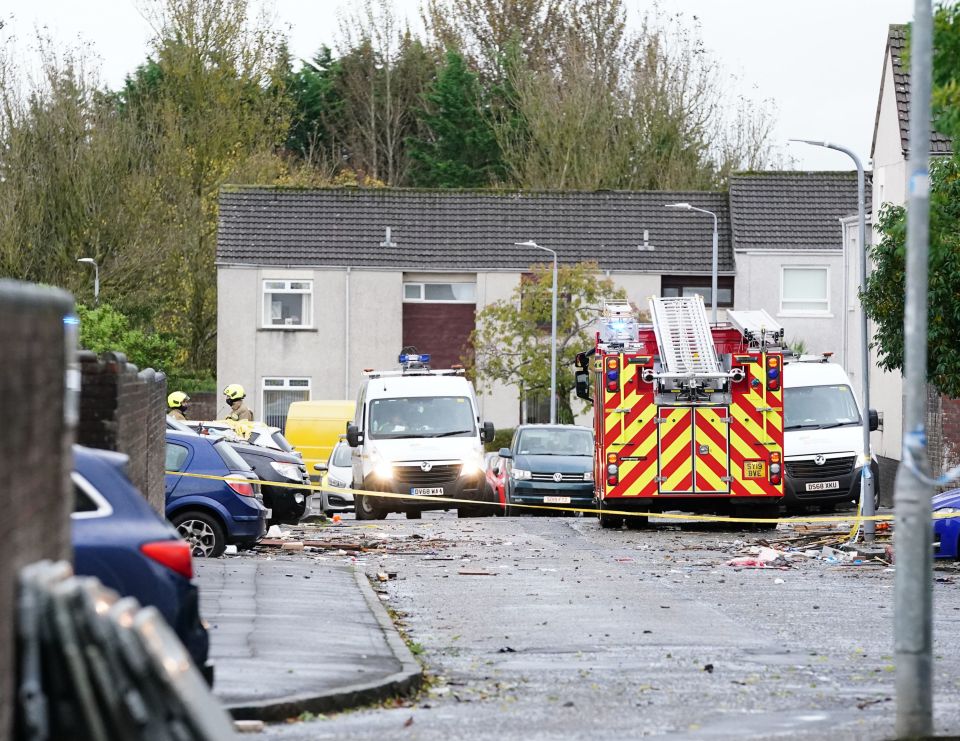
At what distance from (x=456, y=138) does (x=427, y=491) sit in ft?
140

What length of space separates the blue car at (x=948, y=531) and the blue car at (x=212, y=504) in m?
7.37

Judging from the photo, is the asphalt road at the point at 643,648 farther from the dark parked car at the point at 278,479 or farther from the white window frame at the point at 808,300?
the white window frame at the point at 808,300

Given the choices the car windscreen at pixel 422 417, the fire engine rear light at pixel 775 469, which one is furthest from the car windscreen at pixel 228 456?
the car windscreen at pixel 422 417

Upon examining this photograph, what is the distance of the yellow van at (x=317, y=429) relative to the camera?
42.5 meters

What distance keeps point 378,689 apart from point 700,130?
55.0 metres

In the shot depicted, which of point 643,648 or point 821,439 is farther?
point 821,439

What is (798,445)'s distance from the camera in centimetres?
3072

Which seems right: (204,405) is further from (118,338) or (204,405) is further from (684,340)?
(684,340)

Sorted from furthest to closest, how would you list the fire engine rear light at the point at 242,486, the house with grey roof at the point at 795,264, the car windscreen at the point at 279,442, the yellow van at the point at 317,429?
the house with grey roof at the point at 795,264
the yellow van at the point at 317,429
the car windscreen at the point at 279,442
the fire engine rear light at the point at 242,486

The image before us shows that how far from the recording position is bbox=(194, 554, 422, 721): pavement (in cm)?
990

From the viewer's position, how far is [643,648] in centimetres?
1277

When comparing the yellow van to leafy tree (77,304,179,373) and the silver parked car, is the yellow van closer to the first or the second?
leafy tree (77,304,179,373)

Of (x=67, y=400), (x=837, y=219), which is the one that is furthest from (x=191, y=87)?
(x=67, y=400)

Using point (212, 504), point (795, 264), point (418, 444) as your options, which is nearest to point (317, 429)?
point (418, 444)
